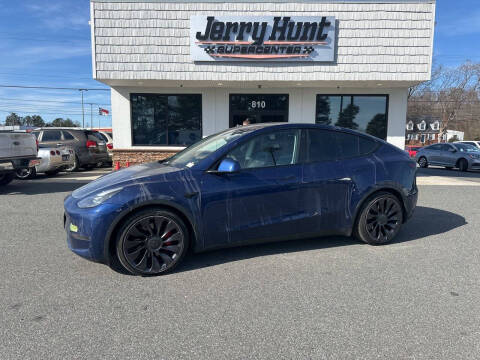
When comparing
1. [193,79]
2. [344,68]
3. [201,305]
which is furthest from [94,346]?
[344,68]

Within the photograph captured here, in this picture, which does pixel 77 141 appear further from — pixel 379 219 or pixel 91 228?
pixel 379 219

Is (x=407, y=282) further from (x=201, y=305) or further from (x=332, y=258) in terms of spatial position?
(x=201, y=305)

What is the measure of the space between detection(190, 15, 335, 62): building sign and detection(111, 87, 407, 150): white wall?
1.73m

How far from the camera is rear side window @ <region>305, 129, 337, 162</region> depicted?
4.01 m

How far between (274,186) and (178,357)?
203 cm

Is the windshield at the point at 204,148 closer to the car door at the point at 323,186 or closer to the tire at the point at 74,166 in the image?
the car door at the point at 323,186

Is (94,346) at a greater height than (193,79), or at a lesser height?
lesser

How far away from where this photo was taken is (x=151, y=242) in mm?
3404

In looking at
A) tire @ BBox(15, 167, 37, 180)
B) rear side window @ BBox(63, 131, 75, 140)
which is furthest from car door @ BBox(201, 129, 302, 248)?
rear side window @ BBox(63, 131, 75, 140)

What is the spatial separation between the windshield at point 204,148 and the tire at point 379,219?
1812 millimetres

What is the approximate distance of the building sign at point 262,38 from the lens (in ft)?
33.6

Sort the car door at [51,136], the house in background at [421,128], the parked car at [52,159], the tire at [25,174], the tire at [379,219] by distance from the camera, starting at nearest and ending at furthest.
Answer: the tire at [379,219], the tire at [25,174], the parked car at [52,159], the car door at [51,136], the house in background at [421,128]

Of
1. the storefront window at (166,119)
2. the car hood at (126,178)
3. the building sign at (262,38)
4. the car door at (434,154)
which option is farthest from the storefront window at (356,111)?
the car hood at (126,178)

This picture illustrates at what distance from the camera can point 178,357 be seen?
2223 mm
